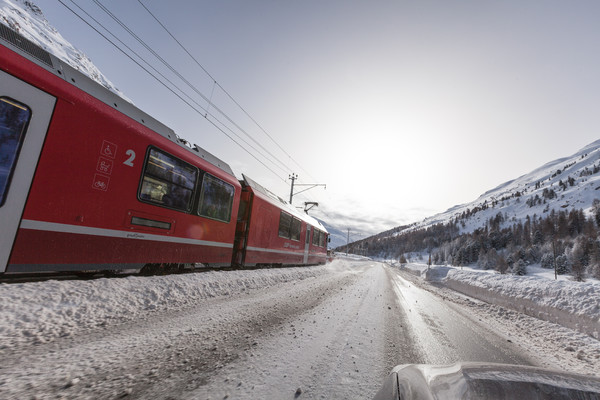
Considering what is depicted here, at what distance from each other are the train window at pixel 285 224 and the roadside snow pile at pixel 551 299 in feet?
30.6

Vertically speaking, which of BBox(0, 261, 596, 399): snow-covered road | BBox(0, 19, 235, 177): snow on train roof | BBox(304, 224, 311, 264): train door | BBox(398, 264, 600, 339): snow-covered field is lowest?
BBox(0, 261, 596, 399): snow-covered road

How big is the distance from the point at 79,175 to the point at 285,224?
962 centimetres

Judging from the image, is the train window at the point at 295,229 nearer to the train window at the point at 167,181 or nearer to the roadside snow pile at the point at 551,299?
the train window at the point at 167,181

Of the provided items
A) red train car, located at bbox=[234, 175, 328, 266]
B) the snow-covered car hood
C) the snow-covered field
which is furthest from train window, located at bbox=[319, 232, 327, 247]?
the snow-covered car hood

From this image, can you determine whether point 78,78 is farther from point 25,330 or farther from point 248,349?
point 248,349

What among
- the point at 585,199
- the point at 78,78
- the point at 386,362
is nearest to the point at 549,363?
the point at 386,362

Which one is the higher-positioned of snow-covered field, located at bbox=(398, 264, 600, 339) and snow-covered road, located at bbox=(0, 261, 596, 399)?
snow-covered field, located at bbox=(398, 264, 600, 339)

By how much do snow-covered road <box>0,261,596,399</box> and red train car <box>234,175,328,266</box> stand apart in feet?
15.0

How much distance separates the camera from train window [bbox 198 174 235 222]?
7254 mm

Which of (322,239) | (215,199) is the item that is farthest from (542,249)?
(215,199)

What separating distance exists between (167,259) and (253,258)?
438cm

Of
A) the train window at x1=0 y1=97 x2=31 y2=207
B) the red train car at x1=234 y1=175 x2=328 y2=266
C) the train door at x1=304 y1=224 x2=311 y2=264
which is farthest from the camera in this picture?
the train door at x1=304 y1=224 x2=311 y2=264

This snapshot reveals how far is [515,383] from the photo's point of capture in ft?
3.60

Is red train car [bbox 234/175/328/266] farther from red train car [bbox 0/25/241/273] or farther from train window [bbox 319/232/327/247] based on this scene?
train window [bbox 319/232/327/247]
